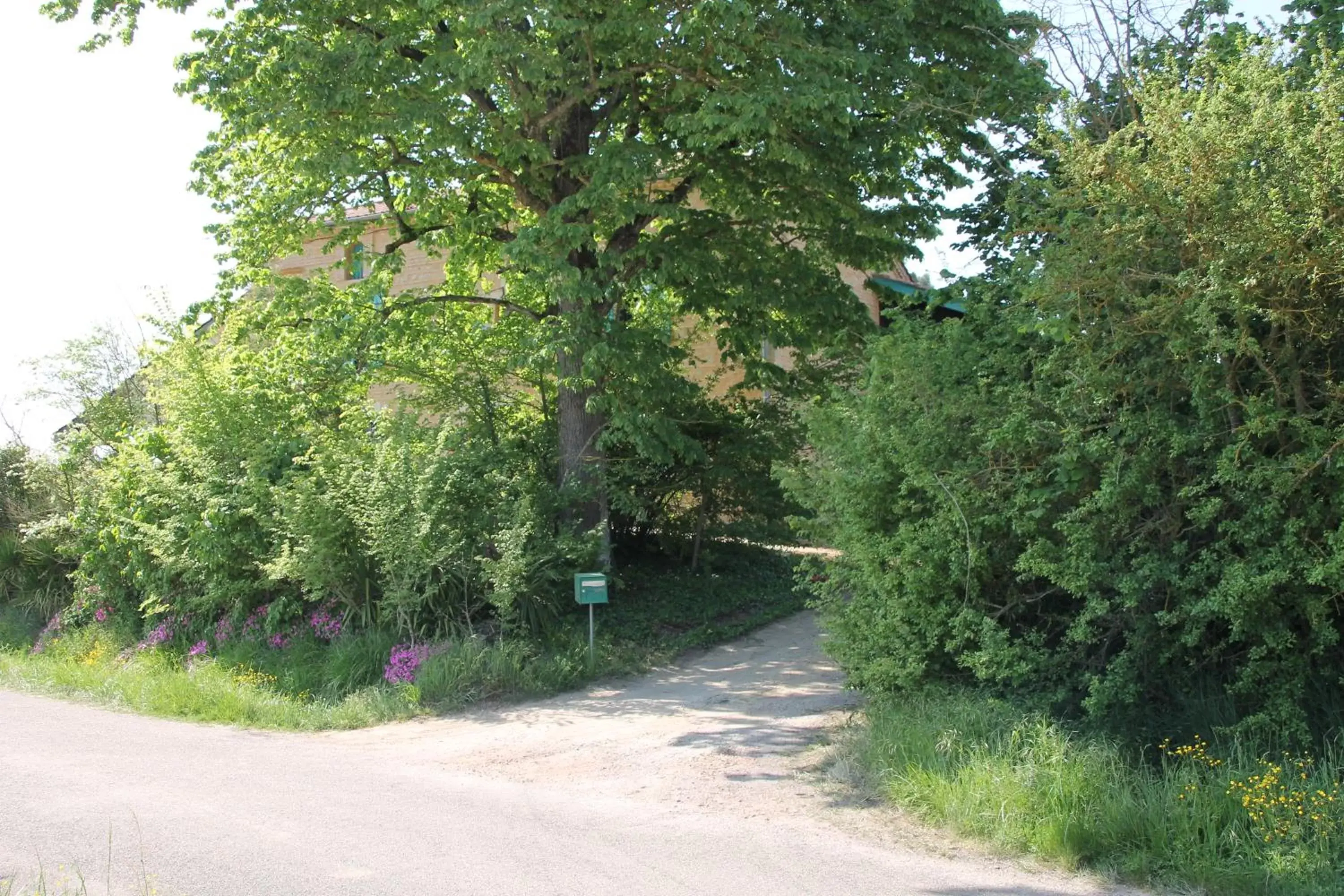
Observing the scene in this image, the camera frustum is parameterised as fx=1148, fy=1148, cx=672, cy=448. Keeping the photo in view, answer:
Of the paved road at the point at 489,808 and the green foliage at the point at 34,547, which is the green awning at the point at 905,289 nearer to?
the paved road at the point at 489,808

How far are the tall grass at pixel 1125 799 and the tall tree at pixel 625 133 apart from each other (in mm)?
6242

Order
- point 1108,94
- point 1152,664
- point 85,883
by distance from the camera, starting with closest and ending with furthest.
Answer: point 85,883, point 1152,664, point 1108,94

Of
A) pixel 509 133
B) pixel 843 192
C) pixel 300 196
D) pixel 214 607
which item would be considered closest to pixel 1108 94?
pixel 843 192

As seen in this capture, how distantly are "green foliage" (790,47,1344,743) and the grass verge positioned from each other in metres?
4.38

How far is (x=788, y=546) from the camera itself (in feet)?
60.6

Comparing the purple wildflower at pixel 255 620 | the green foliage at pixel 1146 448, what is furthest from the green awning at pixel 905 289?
the purple wildflower at pixel 255 620

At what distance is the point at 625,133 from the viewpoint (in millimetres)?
14539

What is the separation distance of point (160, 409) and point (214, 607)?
5165mm

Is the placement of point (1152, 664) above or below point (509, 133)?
below

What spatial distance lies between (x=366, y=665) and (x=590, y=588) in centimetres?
251

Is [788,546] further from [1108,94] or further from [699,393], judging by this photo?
[1108,94]

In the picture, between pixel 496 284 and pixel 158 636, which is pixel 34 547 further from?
pixel 496 284

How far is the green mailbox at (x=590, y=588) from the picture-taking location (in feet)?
38.8

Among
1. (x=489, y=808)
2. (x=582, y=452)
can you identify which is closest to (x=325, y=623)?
(x=582, y=452)
